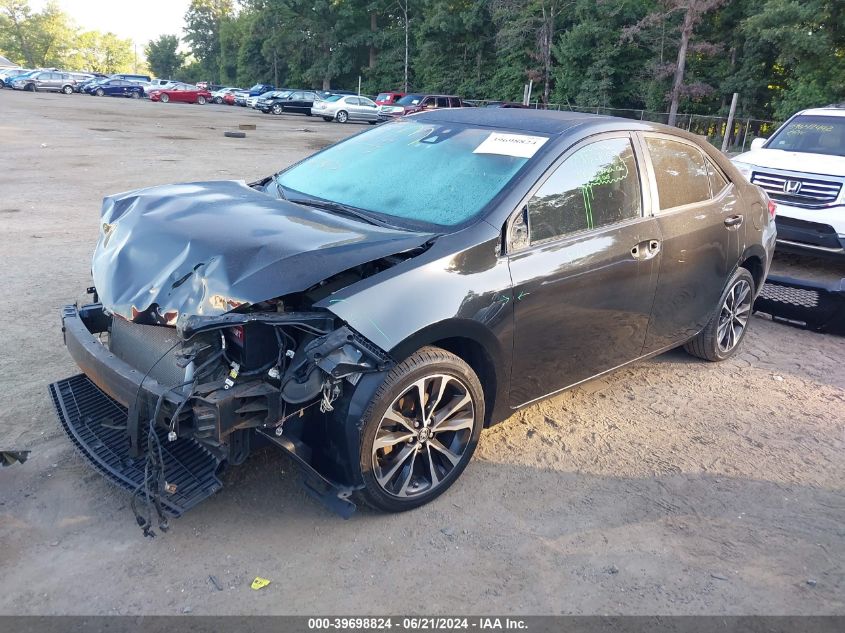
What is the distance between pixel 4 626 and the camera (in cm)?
251

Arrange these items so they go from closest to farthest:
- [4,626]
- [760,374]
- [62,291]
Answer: [4,626] → [760,374] → [62,291]

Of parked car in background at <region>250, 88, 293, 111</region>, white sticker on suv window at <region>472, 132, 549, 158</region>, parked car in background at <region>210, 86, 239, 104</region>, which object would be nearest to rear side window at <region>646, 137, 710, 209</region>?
white sticker on suv window at <region>472, 132, 549, 158</region>

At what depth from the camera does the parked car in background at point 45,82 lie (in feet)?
156

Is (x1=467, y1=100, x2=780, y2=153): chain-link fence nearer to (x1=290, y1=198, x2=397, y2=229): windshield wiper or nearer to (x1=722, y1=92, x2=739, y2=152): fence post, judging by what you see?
(x1=722, y1=92, x2=739, y2=152): fence post

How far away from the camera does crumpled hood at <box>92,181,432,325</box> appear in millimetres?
2916

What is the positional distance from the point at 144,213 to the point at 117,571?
1803 mm

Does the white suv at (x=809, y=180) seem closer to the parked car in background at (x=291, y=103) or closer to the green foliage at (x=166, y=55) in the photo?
the parked car in background at (x=291, y=103)

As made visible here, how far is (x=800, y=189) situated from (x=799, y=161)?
496 millimetres

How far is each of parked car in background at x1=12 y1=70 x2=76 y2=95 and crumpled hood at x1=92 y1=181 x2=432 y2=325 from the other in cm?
5311

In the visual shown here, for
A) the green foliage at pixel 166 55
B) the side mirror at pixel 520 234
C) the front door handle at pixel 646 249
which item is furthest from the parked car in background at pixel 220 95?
the side mirror at pixel 520 234

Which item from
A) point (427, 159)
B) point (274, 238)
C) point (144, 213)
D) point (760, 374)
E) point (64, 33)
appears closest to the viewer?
point (274, 238)

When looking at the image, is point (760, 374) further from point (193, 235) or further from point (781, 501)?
point (193, 235)

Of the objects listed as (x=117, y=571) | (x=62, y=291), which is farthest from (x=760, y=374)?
(x=62, y=291)

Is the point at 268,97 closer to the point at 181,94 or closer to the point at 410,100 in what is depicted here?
the point at 181,94
